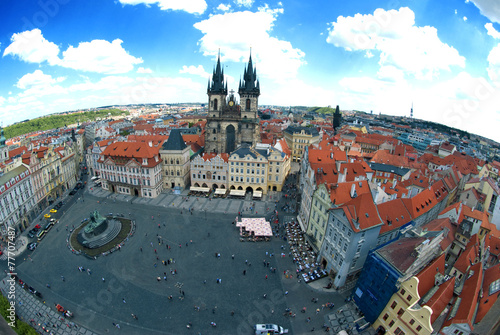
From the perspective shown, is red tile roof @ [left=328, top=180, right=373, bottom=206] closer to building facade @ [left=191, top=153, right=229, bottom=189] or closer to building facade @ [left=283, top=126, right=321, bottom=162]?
building facade @ [left=191, top=153, right=229, bottom=189]

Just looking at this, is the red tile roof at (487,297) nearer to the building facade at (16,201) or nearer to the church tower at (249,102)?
the church tower at (249,102)

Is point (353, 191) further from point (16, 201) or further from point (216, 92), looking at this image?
point (16, 201)

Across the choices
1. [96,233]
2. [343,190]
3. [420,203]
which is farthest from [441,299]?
[96,233]

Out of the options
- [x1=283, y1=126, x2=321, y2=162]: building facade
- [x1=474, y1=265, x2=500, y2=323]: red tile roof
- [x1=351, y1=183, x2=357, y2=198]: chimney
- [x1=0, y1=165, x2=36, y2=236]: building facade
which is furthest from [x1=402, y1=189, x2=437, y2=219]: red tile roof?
[x1=0, y1=165, x2=36, y2=236]: building facade

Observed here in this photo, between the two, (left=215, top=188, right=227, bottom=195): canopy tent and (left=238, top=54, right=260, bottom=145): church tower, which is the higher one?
(left=238, top=54, right=260, bottom=145): church tower

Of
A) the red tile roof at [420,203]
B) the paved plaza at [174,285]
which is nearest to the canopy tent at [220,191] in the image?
the paved plaza at [174,285]

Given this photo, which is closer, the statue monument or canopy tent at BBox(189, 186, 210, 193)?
the statue monument
